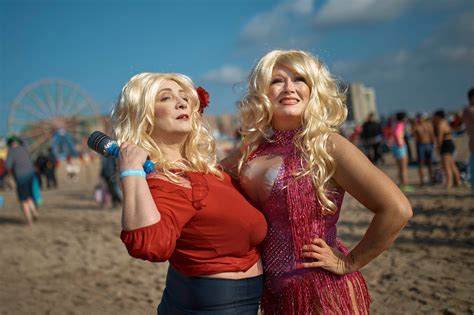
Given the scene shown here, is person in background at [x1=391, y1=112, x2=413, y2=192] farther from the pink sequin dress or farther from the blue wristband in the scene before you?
the blue wristband

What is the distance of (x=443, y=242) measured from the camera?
205 inches

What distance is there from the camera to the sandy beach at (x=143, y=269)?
12.4 ft

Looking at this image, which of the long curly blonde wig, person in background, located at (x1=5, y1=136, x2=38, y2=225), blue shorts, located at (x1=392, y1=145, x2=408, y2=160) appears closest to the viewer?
the long curly blonde wig

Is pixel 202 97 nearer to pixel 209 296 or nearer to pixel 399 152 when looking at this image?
pixel 209 296

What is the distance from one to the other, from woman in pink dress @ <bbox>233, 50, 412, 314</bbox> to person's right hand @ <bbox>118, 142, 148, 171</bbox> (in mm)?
578

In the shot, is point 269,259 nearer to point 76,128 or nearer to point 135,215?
point 135,215

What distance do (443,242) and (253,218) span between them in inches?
174

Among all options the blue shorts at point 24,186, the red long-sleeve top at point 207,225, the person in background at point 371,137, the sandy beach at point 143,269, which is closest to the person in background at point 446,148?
the sandy beach at point 143,269

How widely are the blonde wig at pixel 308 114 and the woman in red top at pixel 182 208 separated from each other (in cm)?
26

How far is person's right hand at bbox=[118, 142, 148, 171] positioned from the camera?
4.77ft

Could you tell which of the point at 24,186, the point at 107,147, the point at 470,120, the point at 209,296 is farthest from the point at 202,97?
the point at 24,186

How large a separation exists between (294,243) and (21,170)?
8.22m

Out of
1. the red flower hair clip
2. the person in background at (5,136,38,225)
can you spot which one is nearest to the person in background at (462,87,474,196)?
the red flower hair clip

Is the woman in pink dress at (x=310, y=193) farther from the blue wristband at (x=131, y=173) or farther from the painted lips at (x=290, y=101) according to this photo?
the blue wristband at (x=131, y=173)
